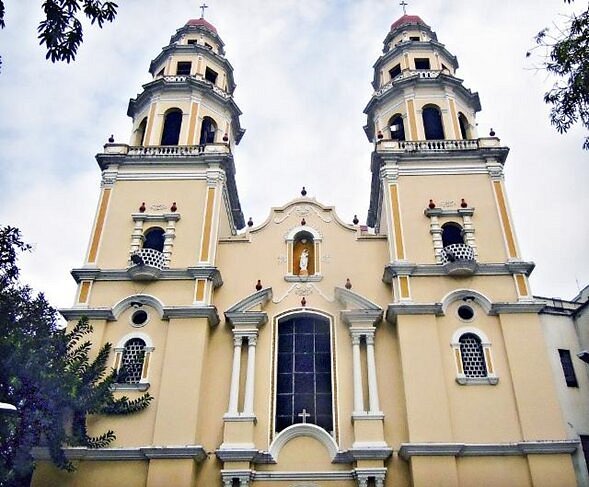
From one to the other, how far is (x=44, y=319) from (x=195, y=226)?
17.4ft

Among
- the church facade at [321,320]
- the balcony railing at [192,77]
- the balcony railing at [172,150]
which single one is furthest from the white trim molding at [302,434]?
the balcony railing at [192,77]

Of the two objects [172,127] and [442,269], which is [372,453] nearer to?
[442,269]

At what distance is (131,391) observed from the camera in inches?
618

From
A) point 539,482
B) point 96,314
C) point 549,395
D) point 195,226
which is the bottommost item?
point 539,482

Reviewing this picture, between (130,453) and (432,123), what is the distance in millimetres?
13954

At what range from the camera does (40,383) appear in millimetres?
13508

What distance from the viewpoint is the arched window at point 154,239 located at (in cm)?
1847

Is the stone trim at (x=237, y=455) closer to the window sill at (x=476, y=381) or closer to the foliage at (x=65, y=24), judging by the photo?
the window sill at (x=476, y=381)

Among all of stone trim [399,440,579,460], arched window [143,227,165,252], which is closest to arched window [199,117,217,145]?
arched window [143,227,165,252]

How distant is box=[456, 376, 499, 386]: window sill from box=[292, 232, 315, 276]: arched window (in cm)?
512

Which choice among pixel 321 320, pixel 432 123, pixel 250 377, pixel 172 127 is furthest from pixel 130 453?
pixel 432 123

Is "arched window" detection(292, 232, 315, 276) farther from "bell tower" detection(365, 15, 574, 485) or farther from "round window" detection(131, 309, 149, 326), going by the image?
"round window" detection(131, 309, 149, 326)

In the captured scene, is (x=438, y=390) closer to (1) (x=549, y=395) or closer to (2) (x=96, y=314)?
(1) (x=549, y=395)

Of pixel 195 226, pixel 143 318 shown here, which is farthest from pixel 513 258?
pixel 143 318
